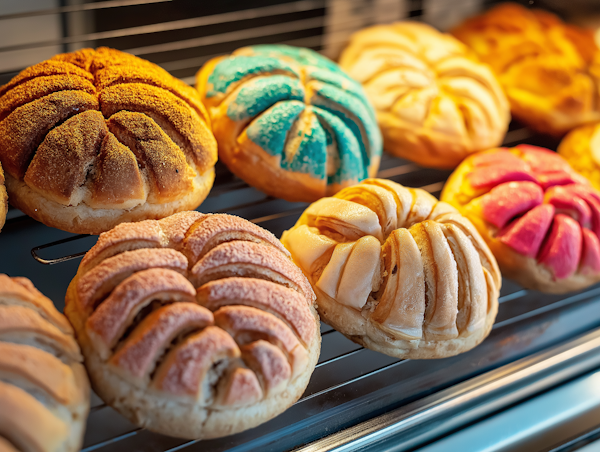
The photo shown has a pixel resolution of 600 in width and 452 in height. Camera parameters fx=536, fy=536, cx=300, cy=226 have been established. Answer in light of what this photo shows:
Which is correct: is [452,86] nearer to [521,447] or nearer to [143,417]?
[521,447]

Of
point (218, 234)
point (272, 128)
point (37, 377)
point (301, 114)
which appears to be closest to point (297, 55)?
point (301, 114)

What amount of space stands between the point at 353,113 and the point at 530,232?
80 cm

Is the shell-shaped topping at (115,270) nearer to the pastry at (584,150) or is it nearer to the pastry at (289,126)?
the pastry at (289,126)

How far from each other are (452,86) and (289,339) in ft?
5.24

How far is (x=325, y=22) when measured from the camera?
2807 millimetres

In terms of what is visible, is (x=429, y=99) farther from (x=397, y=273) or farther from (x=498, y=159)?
(x=397, y=273)

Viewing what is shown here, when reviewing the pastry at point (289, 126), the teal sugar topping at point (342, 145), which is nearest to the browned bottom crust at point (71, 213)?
the pastry at point (289, 126)

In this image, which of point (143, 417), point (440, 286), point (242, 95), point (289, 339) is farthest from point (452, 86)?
point (143, 417)

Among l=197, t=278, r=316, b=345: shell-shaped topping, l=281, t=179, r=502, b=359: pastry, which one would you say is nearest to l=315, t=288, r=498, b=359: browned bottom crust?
l=281, t=179, r=502, b=359: pastry

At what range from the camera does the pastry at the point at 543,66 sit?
2.65 meters

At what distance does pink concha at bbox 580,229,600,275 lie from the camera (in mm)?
2029

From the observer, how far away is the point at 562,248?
6.52 feet

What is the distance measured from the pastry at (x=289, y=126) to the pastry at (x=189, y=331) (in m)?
0.58

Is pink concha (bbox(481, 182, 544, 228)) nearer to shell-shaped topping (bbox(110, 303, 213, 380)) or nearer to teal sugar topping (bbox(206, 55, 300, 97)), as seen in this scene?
teal sugar topping (bbox(206, 55, 300, 97))
